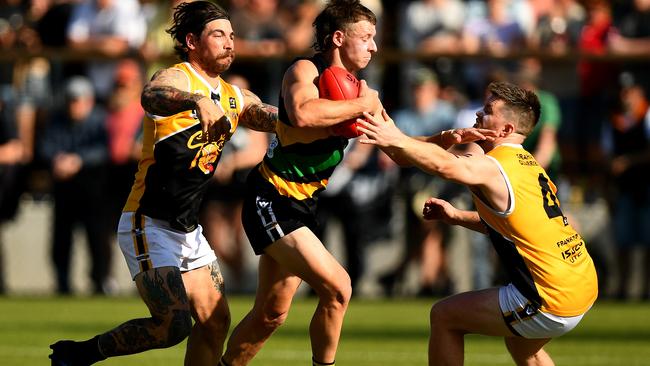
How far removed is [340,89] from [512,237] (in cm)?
120

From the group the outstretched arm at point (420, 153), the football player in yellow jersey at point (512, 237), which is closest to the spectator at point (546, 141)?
the football player in yellow jersey at point (512, 237)

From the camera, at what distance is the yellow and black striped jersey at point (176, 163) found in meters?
6.78

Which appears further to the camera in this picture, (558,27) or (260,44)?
(558,27)

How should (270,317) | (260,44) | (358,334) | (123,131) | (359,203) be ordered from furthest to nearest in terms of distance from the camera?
(260,44), (123,131), (359,203), (358,334), (270,317)

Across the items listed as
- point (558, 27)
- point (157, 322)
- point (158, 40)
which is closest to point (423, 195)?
point (558, 27)

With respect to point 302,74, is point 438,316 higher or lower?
lower

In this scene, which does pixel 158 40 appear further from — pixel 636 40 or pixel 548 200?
pixel 548 200

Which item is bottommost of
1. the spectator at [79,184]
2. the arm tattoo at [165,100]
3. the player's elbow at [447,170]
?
the spectator at [79,184]

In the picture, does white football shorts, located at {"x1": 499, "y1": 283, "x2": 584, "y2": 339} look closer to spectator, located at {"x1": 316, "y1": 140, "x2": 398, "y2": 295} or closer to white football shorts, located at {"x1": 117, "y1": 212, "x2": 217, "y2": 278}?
white football shorts, located at {"x1": 117, "y1": 212, "x2": 217, "y2": 278}

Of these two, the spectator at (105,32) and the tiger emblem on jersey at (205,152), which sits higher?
the spectator at (105,32)

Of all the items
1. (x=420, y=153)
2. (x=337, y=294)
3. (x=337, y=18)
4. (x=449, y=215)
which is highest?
(x=337, y=18)

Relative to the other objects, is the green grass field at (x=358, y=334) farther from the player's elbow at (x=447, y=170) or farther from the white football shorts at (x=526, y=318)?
the player's elbow at (x=447, y=170)

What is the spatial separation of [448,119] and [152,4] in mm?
4313

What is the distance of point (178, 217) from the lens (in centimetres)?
685
